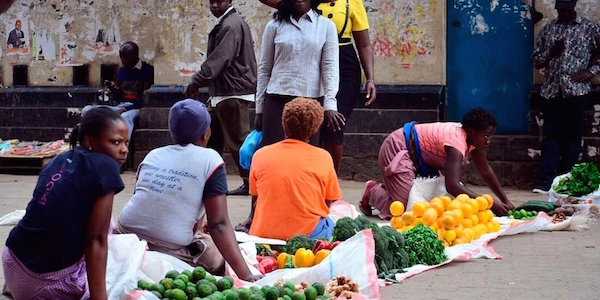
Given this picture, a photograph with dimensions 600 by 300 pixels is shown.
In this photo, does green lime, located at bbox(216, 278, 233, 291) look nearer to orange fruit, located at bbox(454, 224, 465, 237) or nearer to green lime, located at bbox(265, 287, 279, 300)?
green lime, located at bbox(265, 287, 279, 300)

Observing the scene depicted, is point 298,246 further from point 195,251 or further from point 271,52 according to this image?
point 271,52

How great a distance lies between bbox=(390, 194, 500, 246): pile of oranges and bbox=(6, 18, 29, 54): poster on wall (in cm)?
814

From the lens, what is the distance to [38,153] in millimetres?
13344

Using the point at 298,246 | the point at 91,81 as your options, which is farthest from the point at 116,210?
the point at 91,81

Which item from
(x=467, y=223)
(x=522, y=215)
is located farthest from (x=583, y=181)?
(x=467, y=223)

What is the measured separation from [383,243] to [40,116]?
8963 mm

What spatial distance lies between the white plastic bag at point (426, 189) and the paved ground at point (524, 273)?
0.89 metres

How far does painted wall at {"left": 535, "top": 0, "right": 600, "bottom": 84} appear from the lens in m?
11.3

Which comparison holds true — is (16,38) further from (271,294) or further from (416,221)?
(271,294)

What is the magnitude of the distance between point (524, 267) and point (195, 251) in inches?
84.5

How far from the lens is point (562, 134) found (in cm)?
1126

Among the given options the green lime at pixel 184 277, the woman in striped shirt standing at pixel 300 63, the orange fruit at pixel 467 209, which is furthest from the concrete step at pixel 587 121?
the green lime at pixel 184 277

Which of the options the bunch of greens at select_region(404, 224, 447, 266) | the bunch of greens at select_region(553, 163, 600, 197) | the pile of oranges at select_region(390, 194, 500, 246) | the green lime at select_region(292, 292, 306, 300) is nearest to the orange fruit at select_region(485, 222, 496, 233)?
the pile of oranges at select_region(390, 194, 500, 246)

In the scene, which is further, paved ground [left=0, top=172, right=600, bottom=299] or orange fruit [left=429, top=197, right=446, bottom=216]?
orange fruit [left=429, top=197, right=446, bottom=216]
